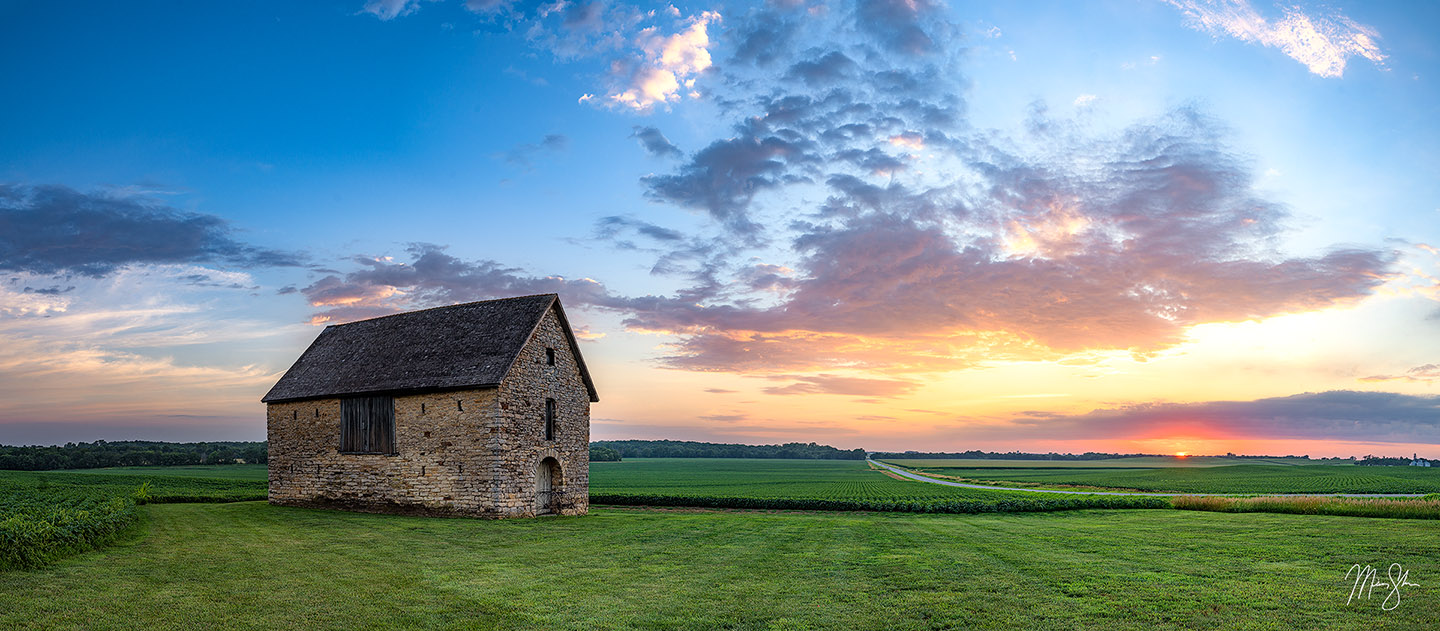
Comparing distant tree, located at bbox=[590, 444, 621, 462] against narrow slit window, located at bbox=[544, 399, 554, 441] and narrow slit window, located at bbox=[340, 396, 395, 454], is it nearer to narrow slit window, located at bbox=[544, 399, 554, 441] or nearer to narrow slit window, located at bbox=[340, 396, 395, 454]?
narrow slit window, located at bbox=[340, 396, 395, 454]

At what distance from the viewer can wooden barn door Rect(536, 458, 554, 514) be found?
98.2 feet

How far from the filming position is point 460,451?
92.9 ft

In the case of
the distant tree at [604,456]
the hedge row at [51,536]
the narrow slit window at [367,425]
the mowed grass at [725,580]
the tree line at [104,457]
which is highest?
the narrow slit window at [367,425]

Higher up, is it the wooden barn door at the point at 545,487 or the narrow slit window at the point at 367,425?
the narrow slit window at the point at 367,425

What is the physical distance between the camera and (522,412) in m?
29.1

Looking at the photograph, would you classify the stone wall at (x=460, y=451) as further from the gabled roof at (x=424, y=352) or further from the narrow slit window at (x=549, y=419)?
Answer: the gabled roof at (x=424, y=352)

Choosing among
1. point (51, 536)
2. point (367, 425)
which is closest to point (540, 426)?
point (367, 425)

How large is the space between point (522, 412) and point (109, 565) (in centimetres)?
1491

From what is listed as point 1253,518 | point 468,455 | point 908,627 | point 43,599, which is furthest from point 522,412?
point 1253,518

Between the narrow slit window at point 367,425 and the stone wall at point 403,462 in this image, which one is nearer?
the stone wall at point 403,462

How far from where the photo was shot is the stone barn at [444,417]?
2812cm

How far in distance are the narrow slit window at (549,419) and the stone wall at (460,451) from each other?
246mm

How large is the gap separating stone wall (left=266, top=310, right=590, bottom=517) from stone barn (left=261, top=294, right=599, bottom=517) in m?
0.05
